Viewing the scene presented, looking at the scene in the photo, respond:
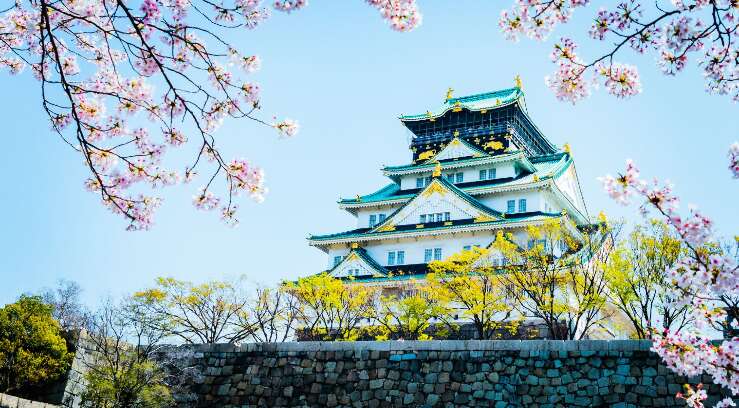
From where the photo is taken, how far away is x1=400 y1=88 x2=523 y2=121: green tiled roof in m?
41.4

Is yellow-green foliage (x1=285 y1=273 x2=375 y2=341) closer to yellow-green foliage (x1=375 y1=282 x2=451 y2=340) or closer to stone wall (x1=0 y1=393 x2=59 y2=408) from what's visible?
yellow-green foliage (x1=375 y1=282 x2=451 y2=340)

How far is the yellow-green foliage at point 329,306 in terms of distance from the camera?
26203mm

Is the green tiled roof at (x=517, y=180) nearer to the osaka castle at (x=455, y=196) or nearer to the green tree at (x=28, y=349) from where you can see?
the osaka castle at (x=455, y=196)

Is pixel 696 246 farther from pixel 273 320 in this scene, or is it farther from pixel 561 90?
pixel 273 320

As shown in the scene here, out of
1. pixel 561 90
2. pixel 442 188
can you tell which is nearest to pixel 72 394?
pixel 561 90

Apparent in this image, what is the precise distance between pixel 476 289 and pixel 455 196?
1045 cm

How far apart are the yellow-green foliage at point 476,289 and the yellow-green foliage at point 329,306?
2985 millimetres

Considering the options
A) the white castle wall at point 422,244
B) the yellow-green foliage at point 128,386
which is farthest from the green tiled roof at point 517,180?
the yellow-green foliage at point 128,386

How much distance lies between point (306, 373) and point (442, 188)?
19.1 m

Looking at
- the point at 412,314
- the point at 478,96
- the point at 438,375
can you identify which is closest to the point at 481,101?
the point at 478,96

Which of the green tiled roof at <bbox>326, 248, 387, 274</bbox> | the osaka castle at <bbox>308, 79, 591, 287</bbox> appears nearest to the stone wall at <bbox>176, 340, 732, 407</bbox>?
the osaka castle at <bbox>308, 79, 591, 287</bbox>

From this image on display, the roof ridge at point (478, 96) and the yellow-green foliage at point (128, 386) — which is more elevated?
the roof ridge at point (478, 96)

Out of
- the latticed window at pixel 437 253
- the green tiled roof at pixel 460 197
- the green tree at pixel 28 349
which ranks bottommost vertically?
the green tree at pixel 28 349

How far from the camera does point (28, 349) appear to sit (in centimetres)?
1873
